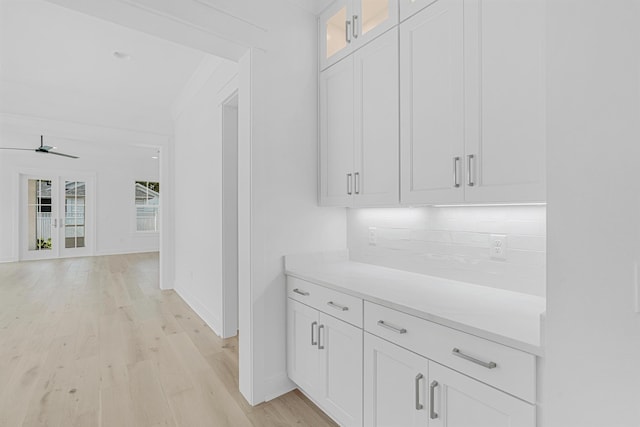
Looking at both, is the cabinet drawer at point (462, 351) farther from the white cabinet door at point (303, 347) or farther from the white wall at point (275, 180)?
the white wall at point (275, 180)

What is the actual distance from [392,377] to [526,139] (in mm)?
1176

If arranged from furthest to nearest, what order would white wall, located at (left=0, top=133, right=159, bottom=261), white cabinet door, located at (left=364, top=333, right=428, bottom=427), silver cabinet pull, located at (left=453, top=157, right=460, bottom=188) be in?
white wall, located at (left=0, top=133, right=159, bottom=261), silver cabinet pull, located at (left=453, top=157, right=460, bottom=188), white cabinet door, located at (left=364, top=333, right=428, bottom=427)

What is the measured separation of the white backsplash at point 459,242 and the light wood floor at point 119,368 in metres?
1.13

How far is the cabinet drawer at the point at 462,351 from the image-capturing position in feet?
3.40

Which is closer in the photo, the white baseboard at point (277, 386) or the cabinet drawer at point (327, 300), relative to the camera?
the cabinet drawer at point (327, 300)

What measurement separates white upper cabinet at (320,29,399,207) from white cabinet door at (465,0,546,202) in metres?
0.44

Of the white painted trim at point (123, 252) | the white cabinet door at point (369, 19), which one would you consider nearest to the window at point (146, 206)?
the white painted trim at point (123, 252)

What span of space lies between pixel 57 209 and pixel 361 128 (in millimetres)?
9316

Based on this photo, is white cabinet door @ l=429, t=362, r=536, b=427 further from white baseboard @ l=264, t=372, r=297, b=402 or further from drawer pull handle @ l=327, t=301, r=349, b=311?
white baseboard @ l=264, t=372, r=297, b=402

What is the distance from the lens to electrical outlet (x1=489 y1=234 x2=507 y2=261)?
5.28 ft

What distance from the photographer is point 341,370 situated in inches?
69.4

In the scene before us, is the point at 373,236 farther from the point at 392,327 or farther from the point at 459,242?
the point at 392,327

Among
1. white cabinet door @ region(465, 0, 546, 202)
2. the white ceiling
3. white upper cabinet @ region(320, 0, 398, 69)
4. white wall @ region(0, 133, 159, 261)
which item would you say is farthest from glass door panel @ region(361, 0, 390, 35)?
white wall @ region(0, 133, 159, 261)

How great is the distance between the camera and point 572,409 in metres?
0.91
